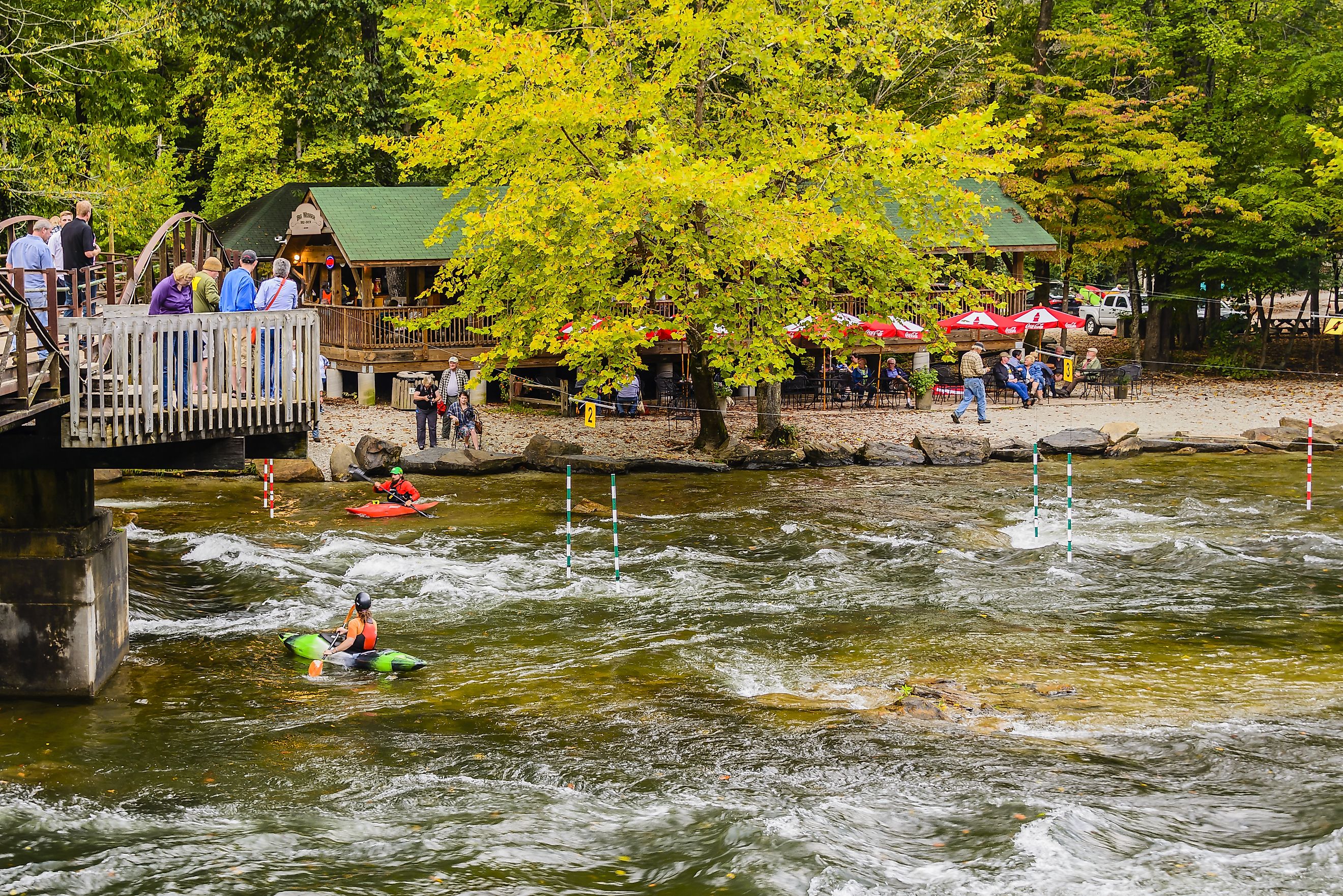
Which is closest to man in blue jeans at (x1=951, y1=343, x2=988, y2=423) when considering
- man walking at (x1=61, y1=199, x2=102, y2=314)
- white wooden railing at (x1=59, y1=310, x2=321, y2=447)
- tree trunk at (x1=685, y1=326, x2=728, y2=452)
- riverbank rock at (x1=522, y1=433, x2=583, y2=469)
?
tree trunk at (x1=685, y1=326, x2=728, y2=452)

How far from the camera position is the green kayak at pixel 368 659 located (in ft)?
48.9

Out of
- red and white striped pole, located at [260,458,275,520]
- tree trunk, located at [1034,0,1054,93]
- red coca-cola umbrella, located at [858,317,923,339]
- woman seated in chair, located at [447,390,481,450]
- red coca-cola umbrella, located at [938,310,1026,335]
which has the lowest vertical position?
red and white striped pole, located at [260,458,275,520]

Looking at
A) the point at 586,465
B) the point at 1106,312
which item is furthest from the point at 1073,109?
the point at 586,465

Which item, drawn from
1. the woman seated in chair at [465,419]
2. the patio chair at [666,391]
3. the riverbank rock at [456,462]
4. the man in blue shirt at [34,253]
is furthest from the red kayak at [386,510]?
the patio chair at [666,391]

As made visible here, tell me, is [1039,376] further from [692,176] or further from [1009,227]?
[692,176]

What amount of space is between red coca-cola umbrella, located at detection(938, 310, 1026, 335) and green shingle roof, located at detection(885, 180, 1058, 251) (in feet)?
7.96

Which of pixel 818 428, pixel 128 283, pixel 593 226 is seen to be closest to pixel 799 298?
pixel 593 226

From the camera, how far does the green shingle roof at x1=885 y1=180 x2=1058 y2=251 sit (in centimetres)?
3909

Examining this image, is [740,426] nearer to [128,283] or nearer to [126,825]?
[128,283]

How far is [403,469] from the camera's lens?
1062 inches

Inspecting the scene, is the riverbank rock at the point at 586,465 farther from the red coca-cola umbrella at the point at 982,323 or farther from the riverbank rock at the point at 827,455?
the red coca-cola umbrella at the point at 982,323

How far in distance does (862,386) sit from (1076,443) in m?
7.06

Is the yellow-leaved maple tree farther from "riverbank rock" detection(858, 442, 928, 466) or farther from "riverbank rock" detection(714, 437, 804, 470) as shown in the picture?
"riverbank rock" detection(858, 442, 928, 466)

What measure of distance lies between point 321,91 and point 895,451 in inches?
821
